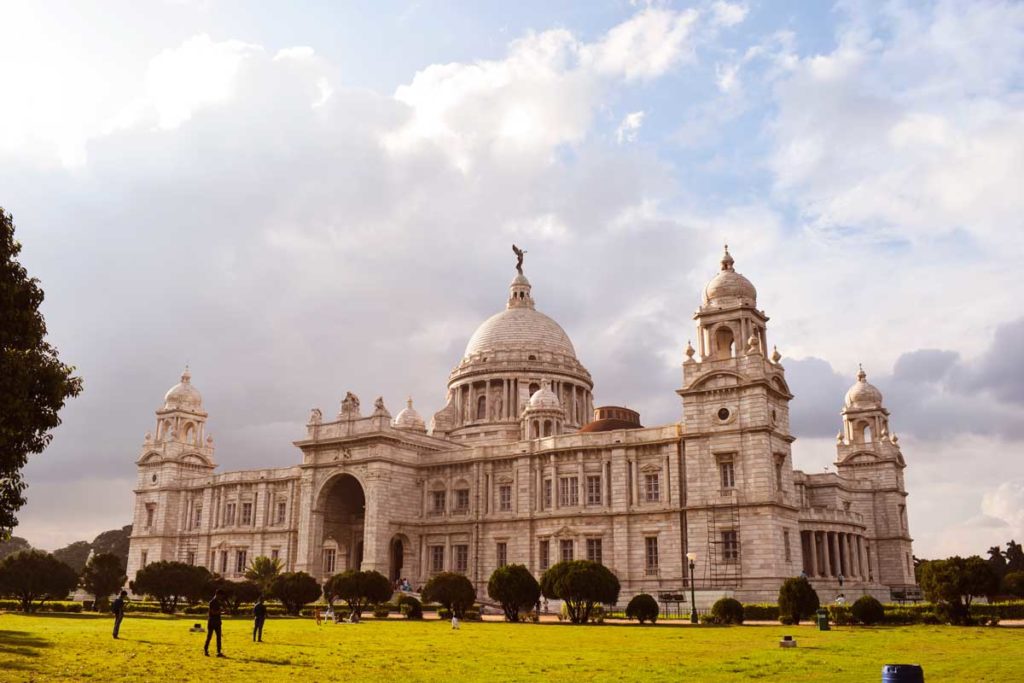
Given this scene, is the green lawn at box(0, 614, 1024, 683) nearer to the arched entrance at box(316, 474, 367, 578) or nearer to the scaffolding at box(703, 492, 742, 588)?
the scaffolding at box(703, 492, 742, 588)

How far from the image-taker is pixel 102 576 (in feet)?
188

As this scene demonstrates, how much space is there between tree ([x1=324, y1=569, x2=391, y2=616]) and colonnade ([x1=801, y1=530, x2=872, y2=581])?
29.4 metres

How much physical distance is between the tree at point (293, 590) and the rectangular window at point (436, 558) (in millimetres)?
19414

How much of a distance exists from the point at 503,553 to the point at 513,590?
23.3 m

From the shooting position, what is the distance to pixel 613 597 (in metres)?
45.3

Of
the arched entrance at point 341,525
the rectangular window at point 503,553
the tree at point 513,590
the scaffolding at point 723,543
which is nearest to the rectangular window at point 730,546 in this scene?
the scaffolding at point 723,543

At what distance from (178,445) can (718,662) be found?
78.9 metres

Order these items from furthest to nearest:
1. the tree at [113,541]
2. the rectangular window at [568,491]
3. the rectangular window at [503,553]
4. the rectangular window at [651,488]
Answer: the tree at [113,541], the rectangular window at [503,553], the rectangular window at [568,491], the rectangular window at [651,488]

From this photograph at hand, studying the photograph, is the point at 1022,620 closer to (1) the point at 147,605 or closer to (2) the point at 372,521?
(2) the point at 372,521

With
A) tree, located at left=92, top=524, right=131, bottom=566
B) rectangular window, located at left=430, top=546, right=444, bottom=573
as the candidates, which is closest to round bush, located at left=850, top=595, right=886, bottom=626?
rectangular window, located at left=430, top=546, right=444, bottom=573

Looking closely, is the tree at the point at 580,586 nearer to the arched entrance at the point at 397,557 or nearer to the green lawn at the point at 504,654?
the green lawn at the point at 504,654

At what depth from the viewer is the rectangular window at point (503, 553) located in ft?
225

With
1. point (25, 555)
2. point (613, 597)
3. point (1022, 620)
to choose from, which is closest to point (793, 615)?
point (613, 597)

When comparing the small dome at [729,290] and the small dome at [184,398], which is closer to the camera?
the small dome at [729,290]
